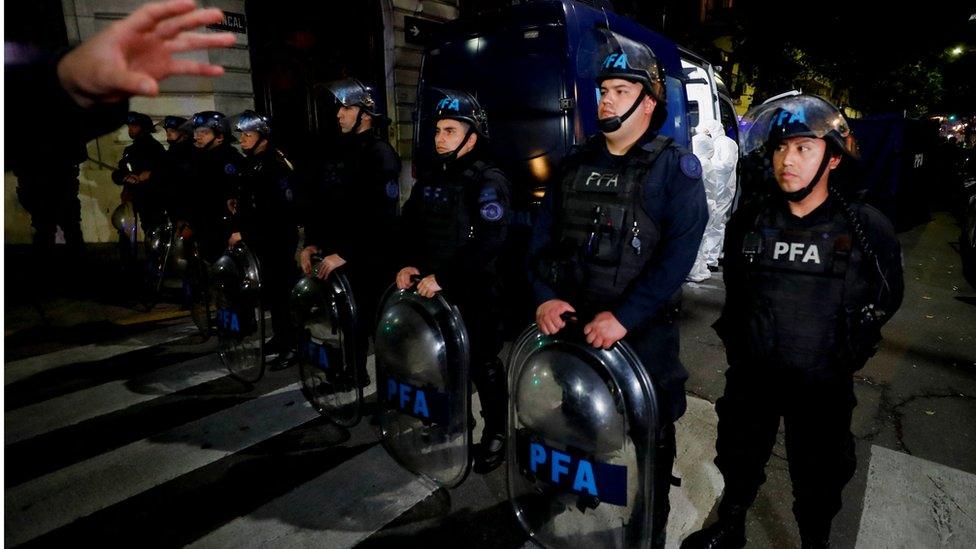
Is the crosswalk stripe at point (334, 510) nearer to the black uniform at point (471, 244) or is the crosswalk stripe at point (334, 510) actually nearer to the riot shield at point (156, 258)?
the black uniform at point (471, 244)

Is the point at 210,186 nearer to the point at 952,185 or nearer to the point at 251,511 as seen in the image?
the point at 251,511

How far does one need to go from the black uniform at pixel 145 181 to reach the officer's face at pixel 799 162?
657cm

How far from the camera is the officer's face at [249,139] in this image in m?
4.54

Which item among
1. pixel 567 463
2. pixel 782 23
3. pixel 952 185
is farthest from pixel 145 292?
pixel 952 185

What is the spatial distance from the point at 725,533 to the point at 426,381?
64.3 inches

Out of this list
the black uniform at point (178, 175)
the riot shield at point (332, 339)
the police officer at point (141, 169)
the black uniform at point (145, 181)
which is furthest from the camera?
the police officer at point (141, 169)

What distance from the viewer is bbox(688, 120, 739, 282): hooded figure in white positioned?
7047mm

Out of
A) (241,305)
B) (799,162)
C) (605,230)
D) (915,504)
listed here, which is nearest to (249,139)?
(241,305)

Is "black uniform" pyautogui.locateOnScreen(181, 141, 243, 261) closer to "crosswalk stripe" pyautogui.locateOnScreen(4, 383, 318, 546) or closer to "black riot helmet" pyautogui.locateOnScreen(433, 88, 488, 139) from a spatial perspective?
"crosswalk stripe" pyautogui.locateOnScreen(4, 383, 318, 546)

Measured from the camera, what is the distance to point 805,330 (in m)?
2.18

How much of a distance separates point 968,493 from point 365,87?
4.66m

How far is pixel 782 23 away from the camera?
1465cm

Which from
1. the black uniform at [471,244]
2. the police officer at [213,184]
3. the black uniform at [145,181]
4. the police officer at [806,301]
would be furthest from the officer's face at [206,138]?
the police officer at [806,301]

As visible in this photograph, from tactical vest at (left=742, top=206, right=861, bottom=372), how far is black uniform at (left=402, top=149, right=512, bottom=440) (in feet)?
4.24
